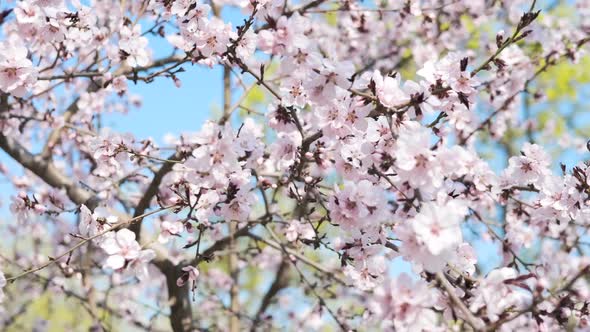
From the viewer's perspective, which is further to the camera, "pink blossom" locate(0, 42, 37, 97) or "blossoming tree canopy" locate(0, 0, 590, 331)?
"pink blossom" locate(0, 42, 37, 97)

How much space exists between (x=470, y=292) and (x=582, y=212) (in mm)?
1151

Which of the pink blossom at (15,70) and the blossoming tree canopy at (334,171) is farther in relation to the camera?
the pink blossom at (15,70)

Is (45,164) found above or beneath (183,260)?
above

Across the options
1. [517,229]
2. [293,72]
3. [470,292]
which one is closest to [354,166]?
[293,72]

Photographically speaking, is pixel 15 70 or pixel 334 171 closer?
pixel 15 70

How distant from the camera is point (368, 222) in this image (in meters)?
2.29

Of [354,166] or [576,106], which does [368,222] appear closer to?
[354,166]

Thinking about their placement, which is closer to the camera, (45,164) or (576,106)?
(45,164)

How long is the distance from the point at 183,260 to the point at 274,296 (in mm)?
2104

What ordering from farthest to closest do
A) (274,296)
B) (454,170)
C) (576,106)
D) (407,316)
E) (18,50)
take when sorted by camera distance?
(576,106)
(274,296)
(18,50)
(454,170)
(407,316)

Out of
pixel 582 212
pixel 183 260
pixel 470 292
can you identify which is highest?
Answer: pixel 183 260

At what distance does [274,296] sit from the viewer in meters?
6.15

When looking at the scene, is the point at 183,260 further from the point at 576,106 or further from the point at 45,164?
the point at 576,106

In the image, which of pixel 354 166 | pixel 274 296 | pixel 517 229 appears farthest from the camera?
pixel 274 296
